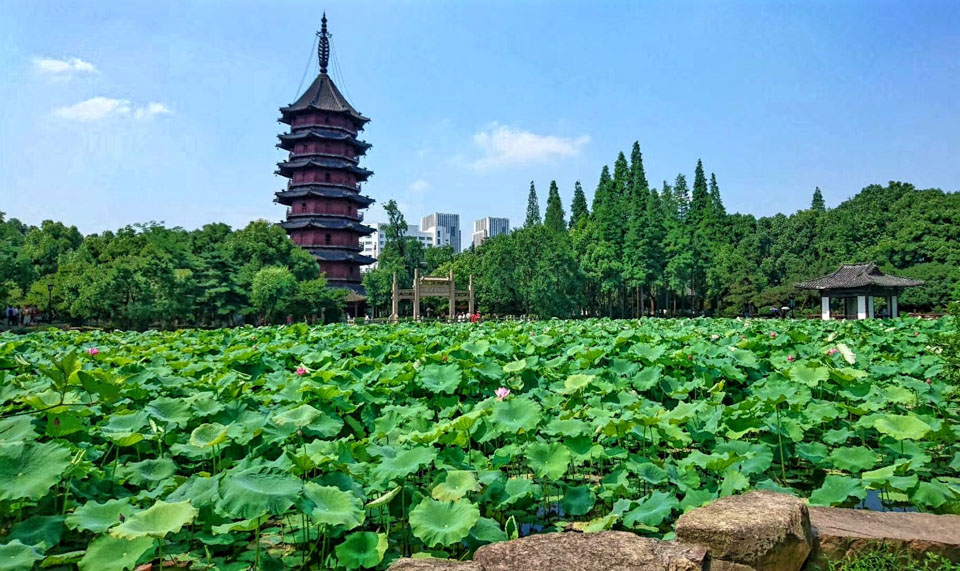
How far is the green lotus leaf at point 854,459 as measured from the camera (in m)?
2.89

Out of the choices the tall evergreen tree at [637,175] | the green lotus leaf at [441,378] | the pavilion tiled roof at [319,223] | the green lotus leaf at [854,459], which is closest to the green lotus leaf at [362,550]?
the green lotus leaf at [441,378]

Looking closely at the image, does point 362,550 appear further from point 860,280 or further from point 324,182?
point 324,182

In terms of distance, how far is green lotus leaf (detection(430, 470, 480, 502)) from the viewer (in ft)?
7.27

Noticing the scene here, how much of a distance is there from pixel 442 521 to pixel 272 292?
2451cm

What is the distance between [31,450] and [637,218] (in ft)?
111

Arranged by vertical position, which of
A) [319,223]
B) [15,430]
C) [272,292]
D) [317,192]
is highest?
[317,192]

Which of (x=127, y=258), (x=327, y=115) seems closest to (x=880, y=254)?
(x=327, y=115)

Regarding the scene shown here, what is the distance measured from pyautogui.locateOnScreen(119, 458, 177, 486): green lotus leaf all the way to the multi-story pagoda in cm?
3376

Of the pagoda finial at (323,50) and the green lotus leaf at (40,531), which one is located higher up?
the pagoda finial at (323,50)

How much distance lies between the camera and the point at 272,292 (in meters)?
25.1

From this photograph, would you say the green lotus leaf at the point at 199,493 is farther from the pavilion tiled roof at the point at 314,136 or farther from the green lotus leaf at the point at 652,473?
the pavilion tiled roof at the point at 314,136

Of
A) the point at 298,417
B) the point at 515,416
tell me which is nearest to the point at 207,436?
the point at 298,417

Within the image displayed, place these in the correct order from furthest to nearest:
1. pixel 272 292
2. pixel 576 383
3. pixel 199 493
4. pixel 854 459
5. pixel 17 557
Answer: pixel 272 292, pixel 576 383, pixel 854 459, pixel 199 493, pixel 17 557

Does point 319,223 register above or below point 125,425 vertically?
above
